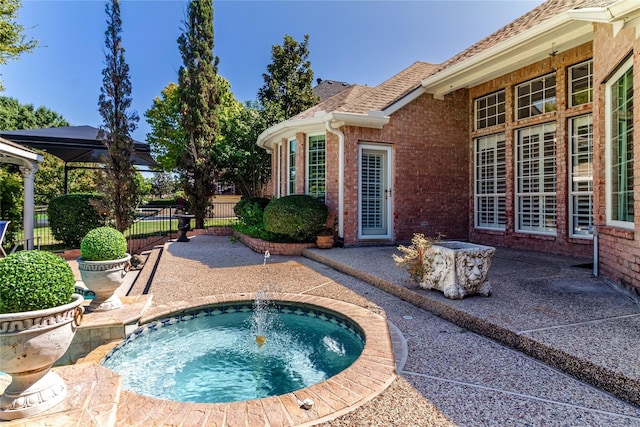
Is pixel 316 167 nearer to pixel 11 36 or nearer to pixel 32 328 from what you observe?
pixel 32 328

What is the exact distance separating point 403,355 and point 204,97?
45.6ft

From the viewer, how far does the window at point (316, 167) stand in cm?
995

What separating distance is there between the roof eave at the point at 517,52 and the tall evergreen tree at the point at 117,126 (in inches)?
319

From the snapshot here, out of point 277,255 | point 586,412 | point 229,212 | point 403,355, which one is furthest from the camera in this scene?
point 229,212

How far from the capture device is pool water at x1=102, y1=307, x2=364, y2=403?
10.1ft

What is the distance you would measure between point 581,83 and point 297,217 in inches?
273

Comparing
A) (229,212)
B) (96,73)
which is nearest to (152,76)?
(229,212)

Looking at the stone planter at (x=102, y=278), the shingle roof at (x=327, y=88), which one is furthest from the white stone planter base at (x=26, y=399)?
the shingle roof at (x=327, y=88)

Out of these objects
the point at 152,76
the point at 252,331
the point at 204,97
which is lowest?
the point at 252,331

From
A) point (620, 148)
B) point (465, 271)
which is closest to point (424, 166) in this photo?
point (620, 148)

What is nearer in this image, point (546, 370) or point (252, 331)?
point (546, 370)

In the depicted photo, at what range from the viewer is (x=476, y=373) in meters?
2.79

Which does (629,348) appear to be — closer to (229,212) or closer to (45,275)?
(45,275)

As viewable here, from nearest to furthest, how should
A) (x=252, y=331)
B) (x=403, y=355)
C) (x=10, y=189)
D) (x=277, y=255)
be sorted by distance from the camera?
(x=403, y=355), (x=252, y=331), (x=277, y=255), (x=10, y=189)
